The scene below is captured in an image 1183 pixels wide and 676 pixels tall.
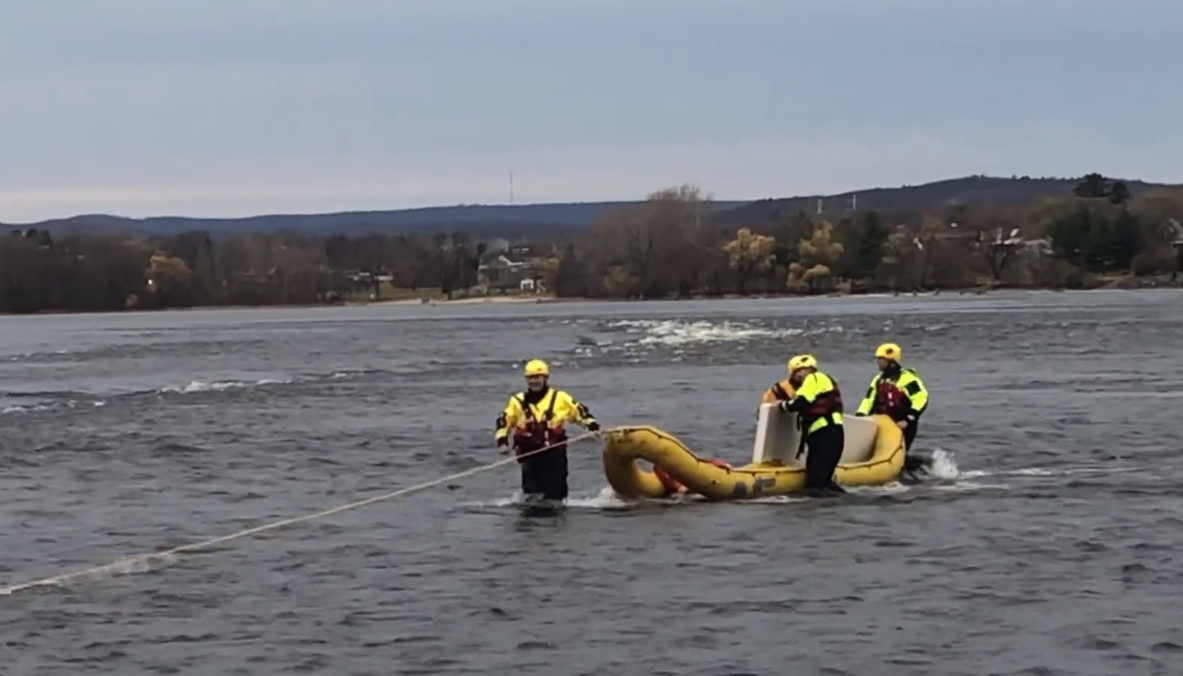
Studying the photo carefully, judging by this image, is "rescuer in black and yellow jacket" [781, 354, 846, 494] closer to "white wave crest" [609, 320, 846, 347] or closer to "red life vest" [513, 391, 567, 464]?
"red life vest" [513, 391, 567, 464]

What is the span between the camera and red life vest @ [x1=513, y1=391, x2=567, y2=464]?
2141 centimetres

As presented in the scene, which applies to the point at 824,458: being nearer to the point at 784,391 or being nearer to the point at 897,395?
the point at 784,391

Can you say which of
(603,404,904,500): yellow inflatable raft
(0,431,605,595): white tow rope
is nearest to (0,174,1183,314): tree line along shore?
(603,404,904,500): yellow inflatable raft

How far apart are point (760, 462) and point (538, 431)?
333 centimetres

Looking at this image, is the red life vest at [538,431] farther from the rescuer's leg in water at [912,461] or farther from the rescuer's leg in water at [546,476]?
the rescuer's leg in water at [912,461]

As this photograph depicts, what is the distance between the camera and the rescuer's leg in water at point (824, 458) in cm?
2245

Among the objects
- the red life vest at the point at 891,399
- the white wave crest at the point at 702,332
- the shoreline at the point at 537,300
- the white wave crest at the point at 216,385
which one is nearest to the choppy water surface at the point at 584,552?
the red life vest at the point at 891,399

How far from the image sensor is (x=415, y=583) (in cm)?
1841

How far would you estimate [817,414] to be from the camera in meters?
22.4

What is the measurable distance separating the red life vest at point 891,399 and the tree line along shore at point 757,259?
13859 cm

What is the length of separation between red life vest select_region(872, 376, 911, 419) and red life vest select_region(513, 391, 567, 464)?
480cm

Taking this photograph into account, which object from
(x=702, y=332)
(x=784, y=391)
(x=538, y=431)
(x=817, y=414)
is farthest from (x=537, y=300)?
(x=538, y=431)

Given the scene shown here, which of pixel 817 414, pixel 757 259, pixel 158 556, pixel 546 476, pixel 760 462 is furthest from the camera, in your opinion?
pixel 757 259

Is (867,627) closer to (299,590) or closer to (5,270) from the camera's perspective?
(299,590)
